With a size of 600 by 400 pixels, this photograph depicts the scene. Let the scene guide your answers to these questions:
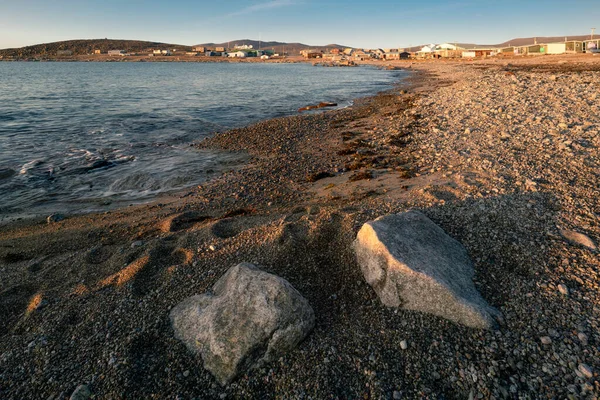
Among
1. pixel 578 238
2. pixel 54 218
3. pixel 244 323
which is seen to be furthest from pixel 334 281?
pixel 54 218

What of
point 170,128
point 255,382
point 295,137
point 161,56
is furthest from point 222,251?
point 161,56

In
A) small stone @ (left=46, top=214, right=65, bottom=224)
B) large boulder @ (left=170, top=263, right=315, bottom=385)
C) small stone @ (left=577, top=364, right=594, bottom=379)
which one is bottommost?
small stone @ (left=577, top=364, right=594, bottom=379)

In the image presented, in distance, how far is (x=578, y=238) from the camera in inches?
221

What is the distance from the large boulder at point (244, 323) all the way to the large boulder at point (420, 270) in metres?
1.28

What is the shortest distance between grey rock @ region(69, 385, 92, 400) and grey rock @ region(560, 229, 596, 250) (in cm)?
754

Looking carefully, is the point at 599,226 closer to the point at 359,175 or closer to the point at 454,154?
the point at 454,154

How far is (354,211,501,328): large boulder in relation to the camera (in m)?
4.25

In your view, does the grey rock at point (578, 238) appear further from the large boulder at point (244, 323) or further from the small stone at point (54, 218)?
the small stone at point (54, 218)

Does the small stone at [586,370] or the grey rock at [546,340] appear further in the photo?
the grey rock at [546,340]

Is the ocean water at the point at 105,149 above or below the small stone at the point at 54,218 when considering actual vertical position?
above

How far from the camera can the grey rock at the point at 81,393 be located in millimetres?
3605

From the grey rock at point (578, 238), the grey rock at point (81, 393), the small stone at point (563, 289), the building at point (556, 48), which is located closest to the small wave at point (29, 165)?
the grey rock at point (81, 393)

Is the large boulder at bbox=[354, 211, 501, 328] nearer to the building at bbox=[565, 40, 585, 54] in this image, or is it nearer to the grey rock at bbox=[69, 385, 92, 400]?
the grey rock at bbox=[69, 385, 92, 400]

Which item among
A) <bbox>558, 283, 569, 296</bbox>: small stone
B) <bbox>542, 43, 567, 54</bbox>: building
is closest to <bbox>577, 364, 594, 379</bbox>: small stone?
<bbox>558, 283, 569, 296</bbox>: small stone
